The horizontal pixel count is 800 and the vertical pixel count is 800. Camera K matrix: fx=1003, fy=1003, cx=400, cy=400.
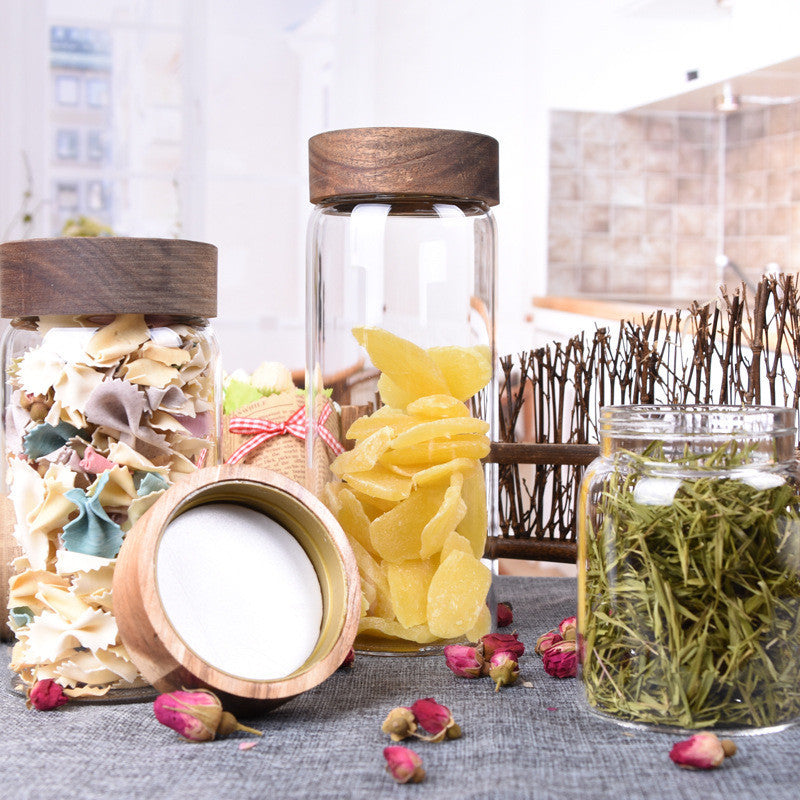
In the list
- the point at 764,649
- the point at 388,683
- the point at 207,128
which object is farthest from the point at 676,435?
the point at 207,128

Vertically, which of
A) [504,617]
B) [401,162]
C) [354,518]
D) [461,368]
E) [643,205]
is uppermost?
[643,205]

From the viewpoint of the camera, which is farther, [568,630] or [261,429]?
[261,429]

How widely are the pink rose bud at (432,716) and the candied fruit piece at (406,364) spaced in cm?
27

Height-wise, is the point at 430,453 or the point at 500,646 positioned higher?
the point at 430,453

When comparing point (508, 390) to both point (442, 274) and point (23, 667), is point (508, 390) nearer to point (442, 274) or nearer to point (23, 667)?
point (442, 274)

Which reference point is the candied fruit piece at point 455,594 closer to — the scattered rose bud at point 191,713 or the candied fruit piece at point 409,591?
the candied fruit piece at point 409,591

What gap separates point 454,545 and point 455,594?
0.12 ft

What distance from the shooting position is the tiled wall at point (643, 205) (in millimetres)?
3941

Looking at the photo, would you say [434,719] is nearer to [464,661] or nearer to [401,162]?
[464,661]

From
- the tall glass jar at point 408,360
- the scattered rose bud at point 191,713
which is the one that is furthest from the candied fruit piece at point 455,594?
the scattered rose bud at point 191,713

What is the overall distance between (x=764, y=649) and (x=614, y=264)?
3.56 m

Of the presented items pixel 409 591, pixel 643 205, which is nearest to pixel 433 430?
pixel 409 591

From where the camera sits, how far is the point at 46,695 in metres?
0.66

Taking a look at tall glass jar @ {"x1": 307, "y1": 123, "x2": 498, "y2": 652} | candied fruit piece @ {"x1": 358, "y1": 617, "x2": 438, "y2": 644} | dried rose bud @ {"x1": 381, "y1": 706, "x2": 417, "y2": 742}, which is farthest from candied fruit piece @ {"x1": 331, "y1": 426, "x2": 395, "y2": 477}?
dried rose bud @ {"x1": 381, "y1": 706, "x2": 417, "y2": 742}
